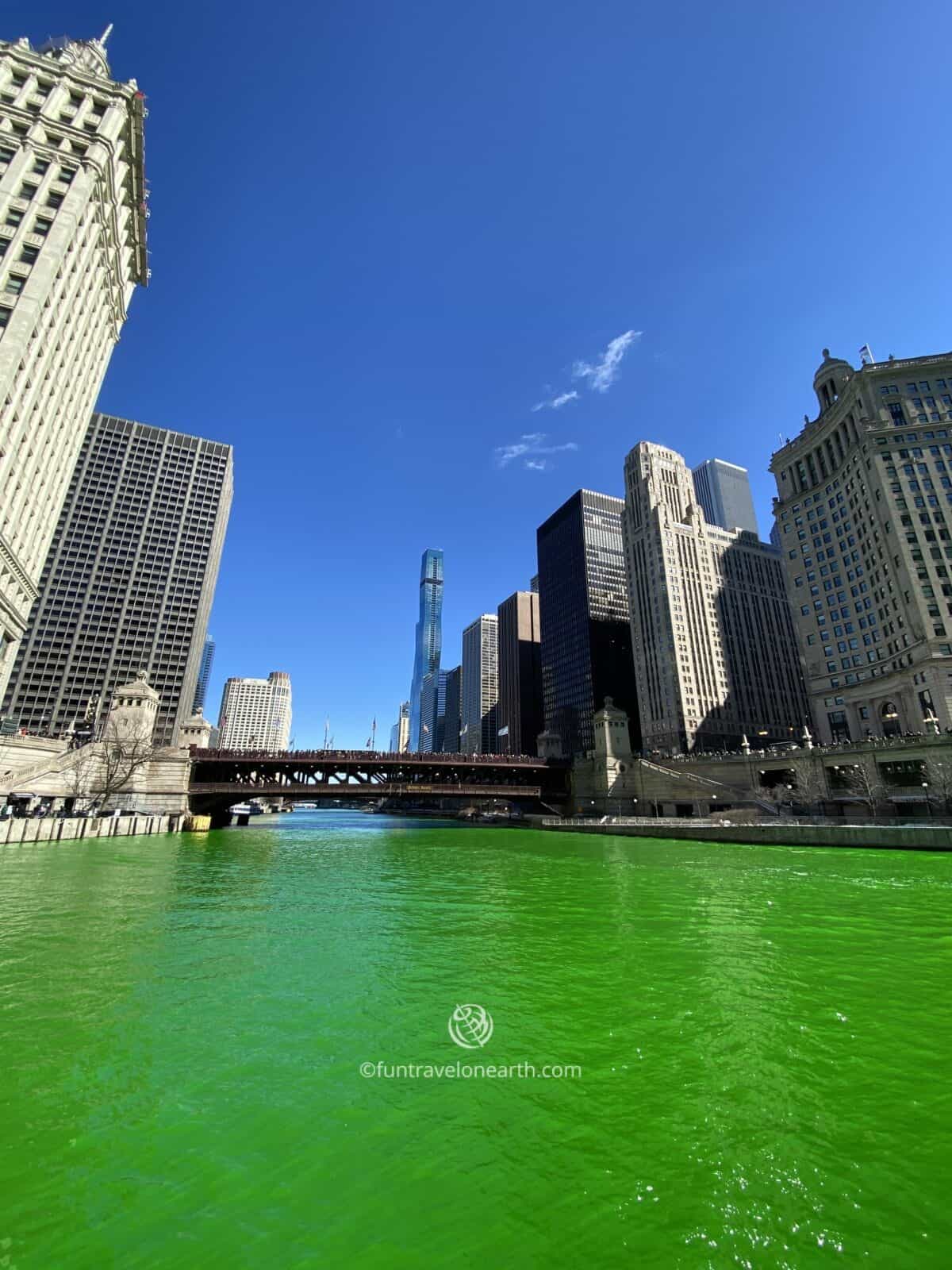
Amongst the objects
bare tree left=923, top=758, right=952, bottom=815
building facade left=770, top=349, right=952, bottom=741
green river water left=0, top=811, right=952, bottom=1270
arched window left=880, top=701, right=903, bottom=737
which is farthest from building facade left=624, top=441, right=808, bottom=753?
green river water left=0, top=811, right=952, bottom=1270

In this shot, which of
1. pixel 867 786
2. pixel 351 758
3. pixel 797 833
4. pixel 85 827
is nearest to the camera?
pixel 797 833

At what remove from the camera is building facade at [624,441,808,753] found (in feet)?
472

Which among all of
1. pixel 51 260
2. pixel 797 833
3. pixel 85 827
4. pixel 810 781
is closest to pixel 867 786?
pixel 810 781

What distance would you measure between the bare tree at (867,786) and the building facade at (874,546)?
11.4m

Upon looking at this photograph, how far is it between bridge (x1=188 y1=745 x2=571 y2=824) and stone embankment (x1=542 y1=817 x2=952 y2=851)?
24.2m

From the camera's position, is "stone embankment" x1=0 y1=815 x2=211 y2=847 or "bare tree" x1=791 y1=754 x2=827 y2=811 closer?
"stone embankment" x1=0 y1=815 x2=211 y2=847

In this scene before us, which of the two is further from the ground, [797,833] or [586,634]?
[586,634]

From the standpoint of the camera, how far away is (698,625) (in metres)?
151

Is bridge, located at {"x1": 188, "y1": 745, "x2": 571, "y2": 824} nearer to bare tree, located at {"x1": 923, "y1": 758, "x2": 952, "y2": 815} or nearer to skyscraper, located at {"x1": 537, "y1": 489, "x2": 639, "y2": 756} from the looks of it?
bare tree, located at {"x1": 923, "y1": 758, "x2": 952, "y2": 815}

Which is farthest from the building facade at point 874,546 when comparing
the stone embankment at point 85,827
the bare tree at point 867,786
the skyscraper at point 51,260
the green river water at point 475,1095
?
the skyscraper at point 51,260

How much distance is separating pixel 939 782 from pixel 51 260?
11051 centimetres

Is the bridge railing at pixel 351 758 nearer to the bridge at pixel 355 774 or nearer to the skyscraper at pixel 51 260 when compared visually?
the bridge at pixel 355 774

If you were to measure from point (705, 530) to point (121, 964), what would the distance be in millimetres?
176382

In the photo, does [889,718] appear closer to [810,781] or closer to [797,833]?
[810,781]
